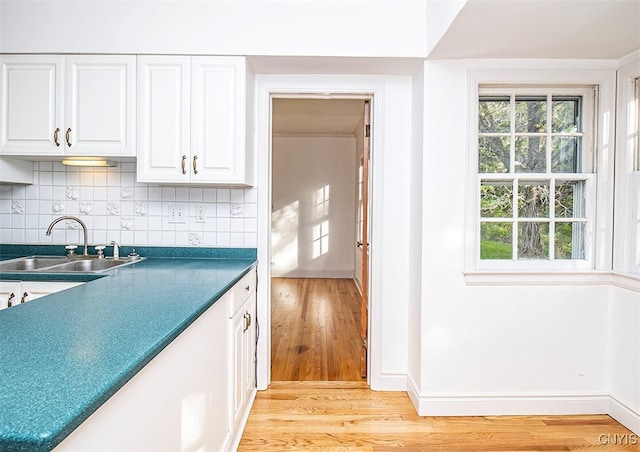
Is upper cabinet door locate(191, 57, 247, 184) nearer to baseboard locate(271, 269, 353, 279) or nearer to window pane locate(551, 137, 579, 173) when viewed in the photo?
window pane locate(551, 137, 579, 173)

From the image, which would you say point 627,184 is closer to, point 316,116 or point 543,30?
point 543,30

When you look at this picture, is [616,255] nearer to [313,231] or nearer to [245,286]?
[245,286]

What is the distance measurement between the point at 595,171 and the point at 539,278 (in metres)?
0.76

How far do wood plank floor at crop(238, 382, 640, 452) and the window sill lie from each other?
2.69 feet

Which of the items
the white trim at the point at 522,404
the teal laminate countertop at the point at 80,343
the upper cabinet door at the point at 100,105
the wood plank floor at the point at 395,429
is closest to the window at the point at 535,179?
the white trim at the point at 522,404

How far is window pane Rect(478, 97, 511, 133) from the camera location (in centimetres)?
255

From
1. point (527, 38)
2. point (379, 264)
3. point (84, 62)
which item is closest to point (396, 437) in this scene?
point (379, 264)

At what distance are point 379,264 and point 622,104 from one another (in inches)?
69.5

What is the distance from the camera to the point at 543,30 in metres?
2.02

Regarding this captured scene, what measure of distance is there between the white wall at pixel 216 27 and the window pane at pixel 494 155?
702mm

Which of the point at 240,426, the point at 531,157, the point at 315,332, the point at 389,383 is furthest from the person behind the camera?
the point at 315,332

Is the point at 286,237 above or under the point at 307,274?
above

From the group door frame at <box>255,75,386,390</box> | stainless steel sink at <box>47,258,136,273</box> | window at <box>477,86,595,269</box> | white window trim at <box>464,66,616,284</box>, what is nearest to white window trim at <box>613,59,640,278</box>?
white window trim at <box>464,66,616,284</box>

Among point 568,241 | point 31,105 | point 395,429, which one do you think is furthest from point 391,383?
point 31,105
